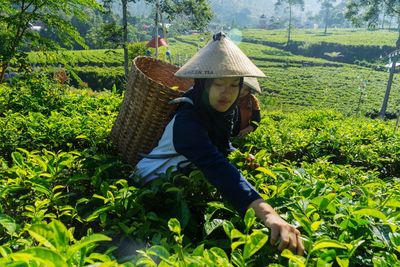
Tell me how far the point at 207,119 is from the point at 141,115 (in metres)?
0.54

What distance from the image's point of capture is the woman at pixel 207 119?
1843 mm

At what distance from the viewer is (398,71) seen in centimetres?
4719

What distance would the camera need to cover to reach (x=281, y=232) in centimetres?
133

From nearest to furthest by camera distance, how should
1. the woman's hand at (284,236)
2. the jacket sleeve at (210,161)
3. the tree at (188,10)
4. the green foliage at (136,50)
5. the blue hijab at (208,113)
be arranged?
the woman's hand at (284,236) < the jacket sleeve at (210,161) < the blue hijab at (208,113) < the green foliage at (136,50) < the tree at (188,10)

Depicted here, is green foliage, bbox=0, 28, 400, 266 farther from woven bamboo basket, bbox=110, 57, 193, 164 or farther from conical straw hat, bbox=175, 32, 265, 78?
conical straw hat, bbox=175, 32, 265, 78

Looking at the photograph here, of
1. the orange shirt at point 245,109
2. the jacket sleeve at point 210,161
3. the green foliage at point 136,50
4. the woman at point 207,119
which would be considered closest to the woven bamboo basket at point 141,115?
the woman at point 207,119

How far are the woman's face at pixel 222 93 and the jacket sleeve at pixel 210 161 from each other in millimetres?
149

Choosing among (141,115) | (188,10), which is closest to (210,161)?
(141,115)

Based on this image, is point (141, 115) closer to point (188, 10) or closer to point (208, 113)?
point (208, 113)

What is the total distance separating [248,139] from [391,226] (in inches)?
75.8

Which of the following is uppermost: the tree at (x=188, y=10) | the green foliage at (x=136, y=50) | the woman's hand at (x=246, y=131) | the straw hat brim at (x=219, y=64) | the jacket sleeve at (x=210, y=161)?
the tree at (x=188, y=10)

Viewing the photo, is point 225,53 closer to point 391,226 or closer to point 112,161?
point 112,161

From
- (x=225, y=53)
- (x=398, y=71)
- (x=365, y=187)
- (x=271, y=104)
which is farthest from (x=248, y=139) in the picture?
(x=398, y=71)

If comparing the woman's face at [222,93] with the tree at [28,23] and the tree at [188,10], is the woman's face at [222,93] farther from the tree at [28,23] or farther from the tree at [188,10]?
the tree at [188,10]
